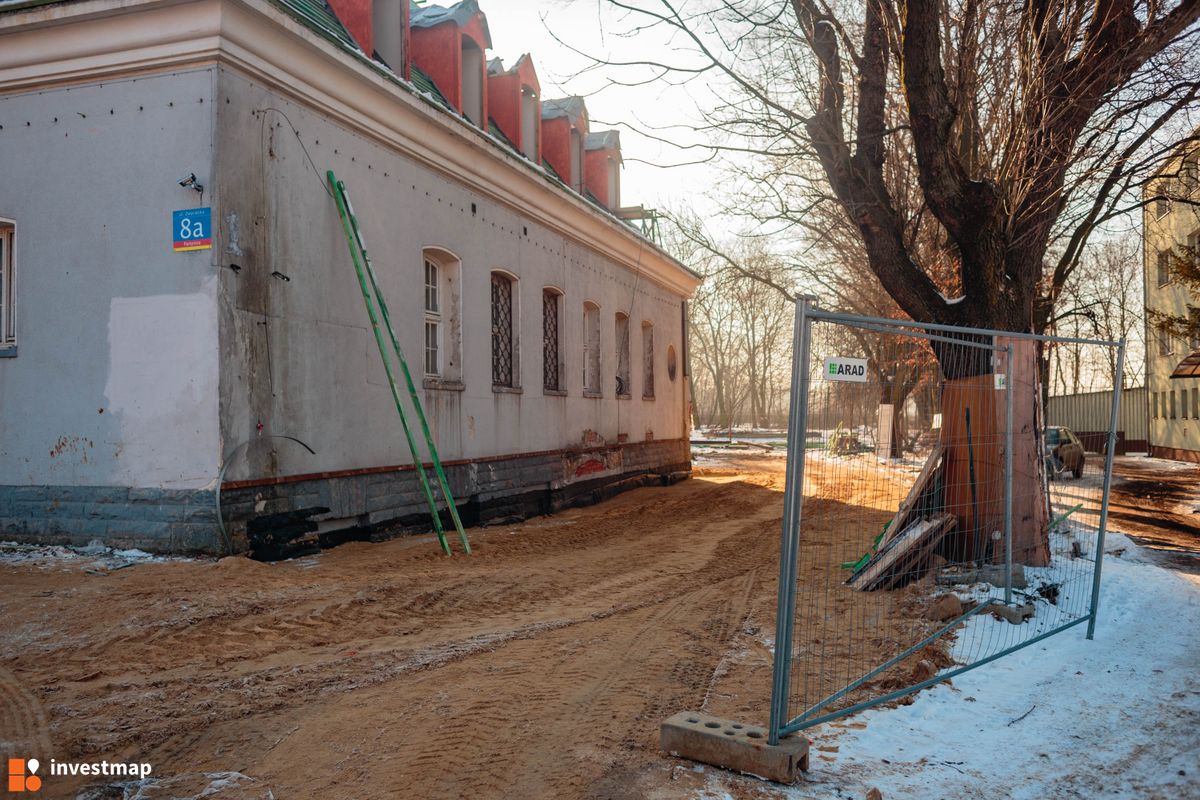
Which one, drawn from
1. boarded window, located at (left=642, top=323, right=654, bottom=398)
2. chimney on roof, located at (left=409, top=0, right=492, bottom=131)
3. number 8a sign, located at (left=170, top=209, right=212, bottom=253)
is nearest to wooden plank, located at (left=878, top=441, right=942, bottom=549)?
number 8a sign, located at (left=170, top=209, right=212, bottom=253)

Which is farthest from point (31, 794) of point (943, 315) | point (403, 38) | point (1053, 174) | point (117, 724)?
point (403, 38)

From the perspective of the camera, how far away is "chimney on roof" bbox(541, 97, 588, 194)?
62.6ft

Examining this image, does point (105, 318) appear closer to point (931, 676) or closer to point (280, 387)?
point (280, 387)

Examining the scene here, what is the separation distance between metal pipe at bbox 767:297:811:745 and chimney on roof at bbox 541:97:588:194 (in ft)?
51.0

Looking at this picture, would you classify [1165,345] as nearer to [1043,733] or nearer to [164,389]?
[1043,733]

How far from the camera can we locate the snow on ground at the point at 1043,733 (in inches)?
163

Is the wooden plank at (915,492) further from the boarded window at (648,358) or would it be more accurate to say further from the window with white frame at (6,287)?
the boarded window at (648,358)

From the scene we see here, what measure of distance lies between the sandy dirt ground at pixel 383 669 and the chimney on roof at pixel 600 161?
13845mm

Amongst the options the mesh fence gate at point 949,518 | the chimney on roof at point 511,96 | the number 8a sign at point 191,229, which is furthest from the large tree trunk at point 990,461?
the chimney on roof at point 511,96

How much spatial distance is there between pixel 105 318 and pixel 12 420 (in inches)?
60.4

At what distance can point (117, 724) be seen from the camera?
4.77 m

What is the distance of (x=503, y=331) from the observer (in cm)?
1460

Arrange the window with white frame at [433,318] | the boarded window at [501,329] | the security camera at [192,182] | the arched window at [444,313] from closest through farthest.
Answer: the security camera at [192,182] < the window with white frame at [433,318] < the arched window at [444,313] < the boarded window at [501,329]

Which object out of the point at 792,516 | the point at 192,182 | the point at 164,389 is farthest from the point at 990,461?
the point at 192,182
